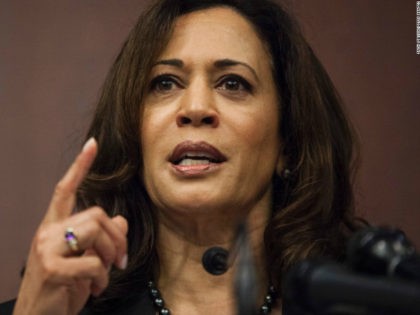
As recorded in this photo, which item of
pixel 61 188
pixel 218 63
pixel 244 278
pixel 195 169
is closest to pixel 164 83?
pixel 218 63

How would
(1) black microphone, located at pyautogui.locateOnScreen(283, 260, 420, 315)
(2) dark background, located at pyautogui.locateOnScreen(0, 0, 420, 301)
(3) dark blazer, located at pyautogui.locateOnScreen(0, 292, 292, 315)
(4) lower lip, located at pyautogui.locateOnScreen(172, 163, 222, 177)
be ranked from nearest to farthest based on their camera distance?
(1) black microphone, located at pyautogui.locateOnScreen(283, 260, 420, 315)
(4) lower lip, located at pyautogui.locateOnScreen(172, 163, 222, 177)
(3) dark blazer, located at pyautogui.locateOnScreen(0, 292, 292, 315)
(2) dark background, located at pyautogui.locateOnScreen(0, 0, 420, 301)

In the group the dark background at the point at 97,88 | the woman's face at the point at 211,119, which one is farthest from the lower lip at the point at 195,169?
the dark background at the point at 97,88

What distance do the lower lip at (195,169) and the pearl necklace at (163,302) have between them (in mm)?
292

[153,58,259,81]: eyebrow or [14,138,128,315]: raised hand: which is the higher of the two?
[153,58,259,81]: eyebrow

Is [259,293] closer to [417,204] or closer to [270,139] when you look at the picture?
[270,139]

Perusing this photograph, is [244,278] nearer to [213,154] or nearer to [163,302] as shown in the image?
[213,154]

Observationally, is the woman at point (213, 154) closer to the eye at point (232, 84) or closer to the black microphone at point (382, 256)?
the eye at point (232, 84)

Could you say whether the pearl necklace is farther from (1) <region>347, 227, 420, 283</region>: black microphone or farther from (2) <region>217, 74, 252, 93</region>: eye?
(1) <region>347, 227, 420, 283</region>: black microphone

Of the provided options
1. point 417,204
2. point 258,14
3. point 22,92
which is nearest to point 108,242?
point 258,14

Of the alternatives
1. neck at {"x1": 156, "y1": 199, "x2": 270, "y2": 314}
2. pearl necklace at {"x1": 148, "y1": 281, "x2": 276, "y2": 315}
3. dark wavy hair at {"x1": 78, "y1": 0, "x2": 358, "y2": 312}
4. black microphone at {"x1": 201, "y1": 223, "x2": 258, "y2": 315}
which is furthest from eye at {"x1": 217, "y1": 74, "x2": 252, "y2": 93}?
black microphone at {"x1": 201, "y1": 223, "x2": 258, "y2": 315}

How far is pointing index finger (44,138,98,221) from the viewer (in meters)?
1.11

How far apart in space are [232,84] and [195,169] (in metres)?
0.23

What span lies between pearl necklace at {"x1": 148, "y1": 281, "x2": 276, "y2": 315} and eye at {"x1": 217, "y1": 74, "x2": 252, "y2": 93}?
0.43 metres

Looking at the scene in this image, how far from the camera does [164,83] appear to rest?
1582 mm
